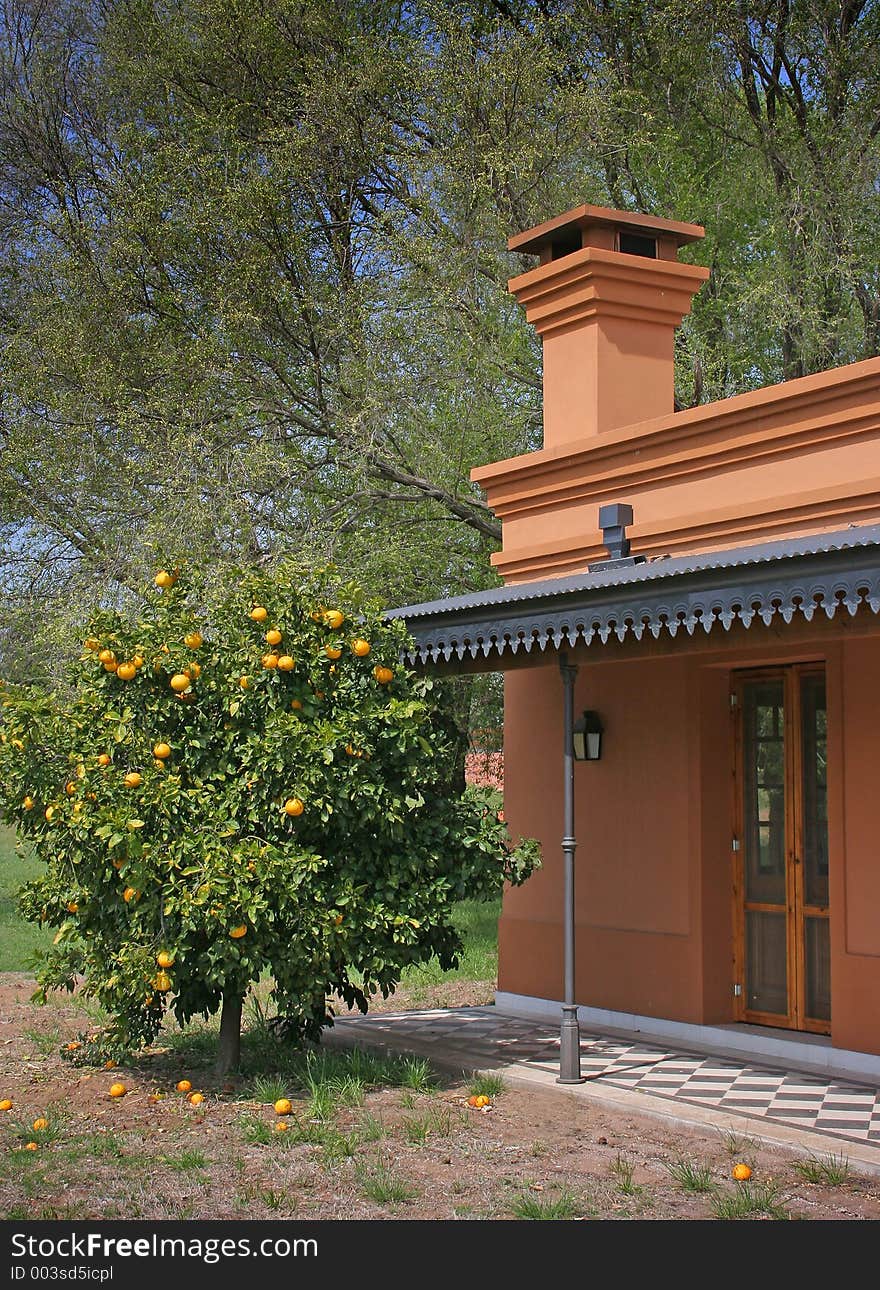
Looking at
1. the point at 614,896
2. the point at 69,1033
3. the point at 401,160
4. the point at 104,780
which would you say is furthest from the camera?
the point at 401,160

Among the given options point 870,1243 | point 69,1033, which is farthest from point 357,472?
point 870,1243

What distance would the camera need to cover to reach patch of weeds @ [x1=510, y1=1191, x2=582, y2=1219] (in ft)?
17.9

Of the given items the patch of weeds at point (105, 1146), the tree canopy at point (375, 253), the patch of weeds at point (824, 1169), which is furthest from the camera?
the tree canopy at point (375, 253)

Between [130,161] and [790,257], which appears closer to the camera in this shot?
[790,257]

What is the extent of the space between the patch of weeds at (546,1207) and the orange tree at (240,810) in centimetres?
208

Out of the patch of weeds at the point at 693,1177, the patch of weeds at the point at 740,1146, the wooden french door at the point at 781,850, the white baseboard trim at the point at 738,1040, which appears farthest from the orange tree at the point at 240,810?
the patch of weeds at the point at 693,1177

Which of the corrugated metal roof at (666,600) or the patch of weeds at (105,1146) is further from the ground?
the corrugated metal roof at (666,600)

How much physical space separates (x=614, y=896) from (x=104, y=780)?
3.66 m

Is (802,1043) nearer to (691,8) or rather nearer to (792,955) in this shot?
(792,955)

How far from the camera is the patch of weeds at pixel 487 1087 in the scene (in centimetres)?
759

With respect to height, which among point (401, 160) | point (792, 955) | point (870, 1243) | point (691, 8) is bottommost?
point (870, 1243)

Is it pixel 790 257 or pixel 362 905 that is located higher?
pixel 790 257

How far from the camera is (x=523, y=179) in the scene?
15.5 meters

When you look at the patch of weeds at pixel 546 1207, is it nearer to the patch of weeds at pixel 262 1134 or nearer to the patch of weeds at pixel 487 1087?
the patch of weeds at pixel 262 1134
